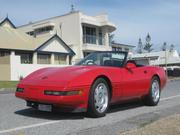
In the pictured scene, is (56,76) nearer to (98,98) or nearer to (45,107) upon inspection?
(45,107)

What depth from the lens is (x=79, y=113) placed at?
27.6ft

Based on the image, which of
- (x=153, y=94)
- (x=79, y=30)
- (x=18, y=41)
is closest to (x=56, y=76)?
(x=153, y=94)

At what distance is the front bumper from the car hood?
6.4 inches

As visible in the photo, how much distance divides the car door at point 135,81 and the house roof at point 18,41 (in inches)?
1020

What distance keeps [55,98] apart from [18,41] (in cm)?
3061

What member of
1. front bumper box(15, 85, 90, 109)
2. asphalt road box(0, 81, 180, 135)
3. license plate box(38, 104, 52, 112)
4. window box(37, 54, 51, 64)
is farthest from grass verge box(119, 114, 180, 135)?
window box(37, 54, 51, 64)

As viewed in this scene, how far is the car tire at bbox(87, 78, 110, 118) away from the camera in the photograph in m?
7.80

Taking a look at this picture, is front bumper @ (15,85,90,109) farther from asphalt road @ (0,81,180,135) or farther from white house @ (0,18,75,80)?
white house @ (0,18,75,80)

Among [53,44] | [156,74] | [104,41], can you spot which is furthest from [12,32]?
[156,74]

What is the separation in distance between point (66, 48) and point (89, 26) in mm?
7680

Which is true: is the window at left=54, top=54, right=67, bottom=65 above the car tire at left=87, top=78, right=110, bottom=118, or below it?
above

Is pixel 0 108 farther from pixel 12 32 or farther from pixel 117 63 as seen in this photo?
pixel 12 32

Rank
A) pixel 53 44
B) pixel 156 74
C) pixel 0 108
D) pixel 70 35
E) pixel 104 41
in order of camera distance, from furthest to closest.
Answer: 1. pixel 104 41
2. pixel 70 35
3. pixel 53 44
4. pixel 156 74
5. pixel 0 108

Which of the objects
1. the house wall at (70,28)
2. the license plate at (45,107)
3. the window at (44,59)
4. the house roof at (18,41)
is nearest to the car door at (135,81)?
the license plate at (45,107)
